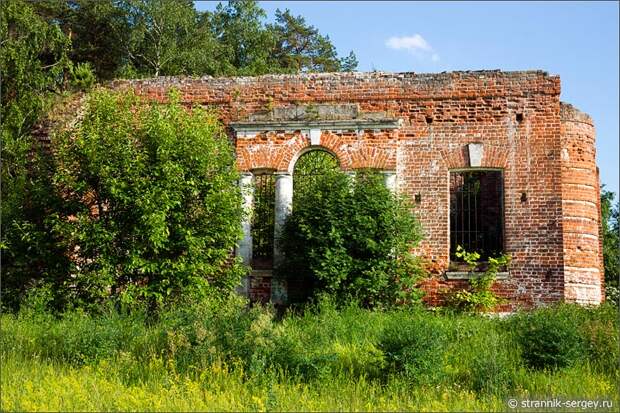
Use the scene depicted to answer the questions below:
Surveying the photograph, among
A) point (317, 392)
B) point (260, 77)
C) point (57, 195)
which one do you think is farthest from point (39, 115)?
point (317, 392)

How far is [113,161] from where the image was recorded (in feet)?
37.6

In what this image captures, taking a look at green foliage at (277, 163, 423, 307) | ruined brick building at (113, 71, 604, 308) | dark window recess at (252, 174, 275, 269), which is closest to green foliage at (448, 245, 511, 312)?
ruined brick building at (113, 71, 604, 308)

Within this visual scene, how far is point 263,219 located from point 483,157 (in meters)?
4.71

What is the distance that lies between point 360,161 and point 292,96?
2.00m

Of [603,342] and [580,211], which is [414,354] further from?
[580,211]

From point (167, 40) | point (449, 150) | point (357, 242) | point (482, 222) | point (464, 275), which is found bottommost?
point (464, 275)

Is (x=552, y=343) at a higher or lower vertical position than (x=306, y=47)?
lower

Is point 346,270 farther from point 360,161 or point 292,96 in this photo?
point 292,96

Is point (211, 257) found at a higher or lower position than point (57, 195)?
lower

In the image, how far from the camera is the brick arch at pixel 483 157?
1332 cm

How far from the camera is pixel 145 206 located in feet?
36.3

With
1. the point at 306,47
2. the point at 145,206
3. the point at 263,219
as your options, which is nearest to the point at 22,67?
the point at 263,219

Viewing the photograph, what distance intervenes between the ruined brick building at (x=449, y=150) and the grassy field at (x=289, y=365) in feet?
10.2

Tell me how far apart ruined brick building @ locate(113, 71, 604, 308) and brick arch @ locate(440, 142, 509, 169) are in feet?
0.06
